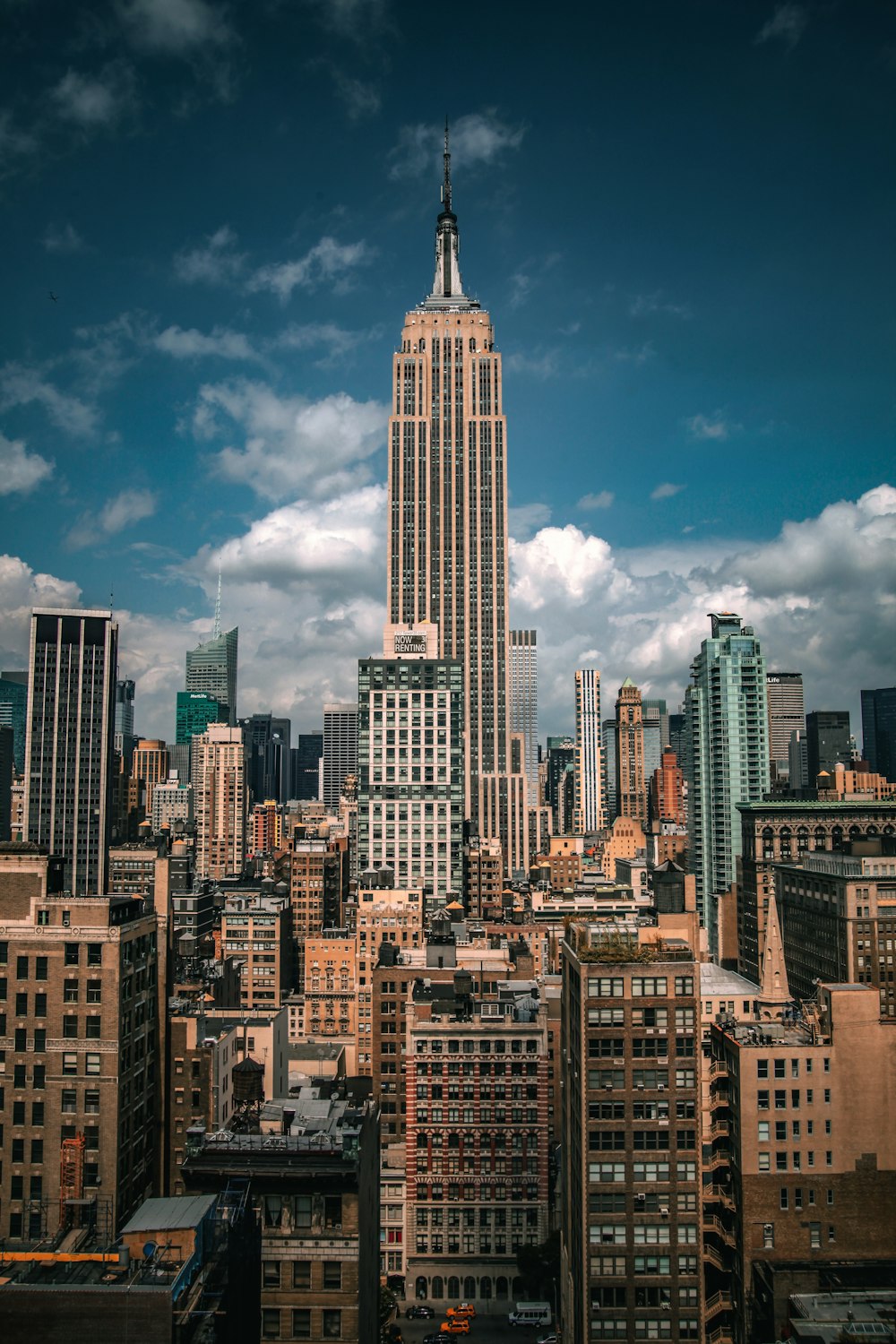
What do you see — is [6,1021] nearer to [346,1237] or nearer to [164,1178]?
[164,1178]

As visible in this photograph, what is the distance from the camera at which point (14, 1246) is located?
52.3 metres

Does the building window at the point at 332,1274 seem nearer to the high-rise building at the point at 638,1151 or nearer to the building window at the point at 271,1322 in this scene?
the building window at the point at 271,1322

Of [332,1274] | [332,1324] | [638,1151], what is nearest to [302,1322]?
[332,1324]

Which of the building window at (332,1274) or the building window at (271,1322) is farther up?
the building window at (332,1274)

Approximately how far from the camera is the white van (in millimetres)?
91875

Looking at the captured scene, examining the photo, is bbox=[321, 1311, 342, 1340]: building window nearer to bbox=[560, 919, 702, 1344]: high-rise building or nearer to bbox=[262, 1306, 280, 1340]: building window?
bbox=[262, 1306, 280, 1340]: building window

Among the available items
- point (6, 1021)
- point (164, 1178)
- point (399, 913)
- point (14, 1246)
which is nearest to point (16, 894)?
point (6, 1021)

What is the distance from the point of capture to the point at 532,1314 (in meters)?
92.2

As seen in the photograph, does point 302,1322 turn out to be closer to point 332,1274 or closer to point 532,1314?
point 332,1274

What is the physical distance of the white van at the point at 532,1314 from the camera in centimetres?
9188

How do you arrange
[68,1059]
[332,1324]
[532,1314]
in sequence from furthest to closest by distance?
1. [532,1314]
2. [68,1059]
3. [332,1324]

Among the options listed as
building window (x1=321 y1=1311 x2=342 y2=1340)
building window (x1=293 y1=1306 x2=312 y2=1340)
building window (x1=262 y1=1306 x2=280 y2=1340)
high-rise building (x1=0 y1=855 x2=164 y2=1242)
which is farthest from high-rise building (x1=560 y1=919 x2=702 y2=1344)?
high-rise building (x1=0 y1=855 x2=164 y2=1242)

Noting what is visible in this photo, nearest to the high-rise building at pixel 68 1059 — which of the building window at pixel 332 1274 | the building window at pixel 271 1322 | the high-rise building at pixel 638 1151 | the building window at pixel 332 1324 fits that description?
the building window at pixel 271 1322

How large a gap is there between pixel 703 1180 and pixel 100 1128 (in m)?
44.2
